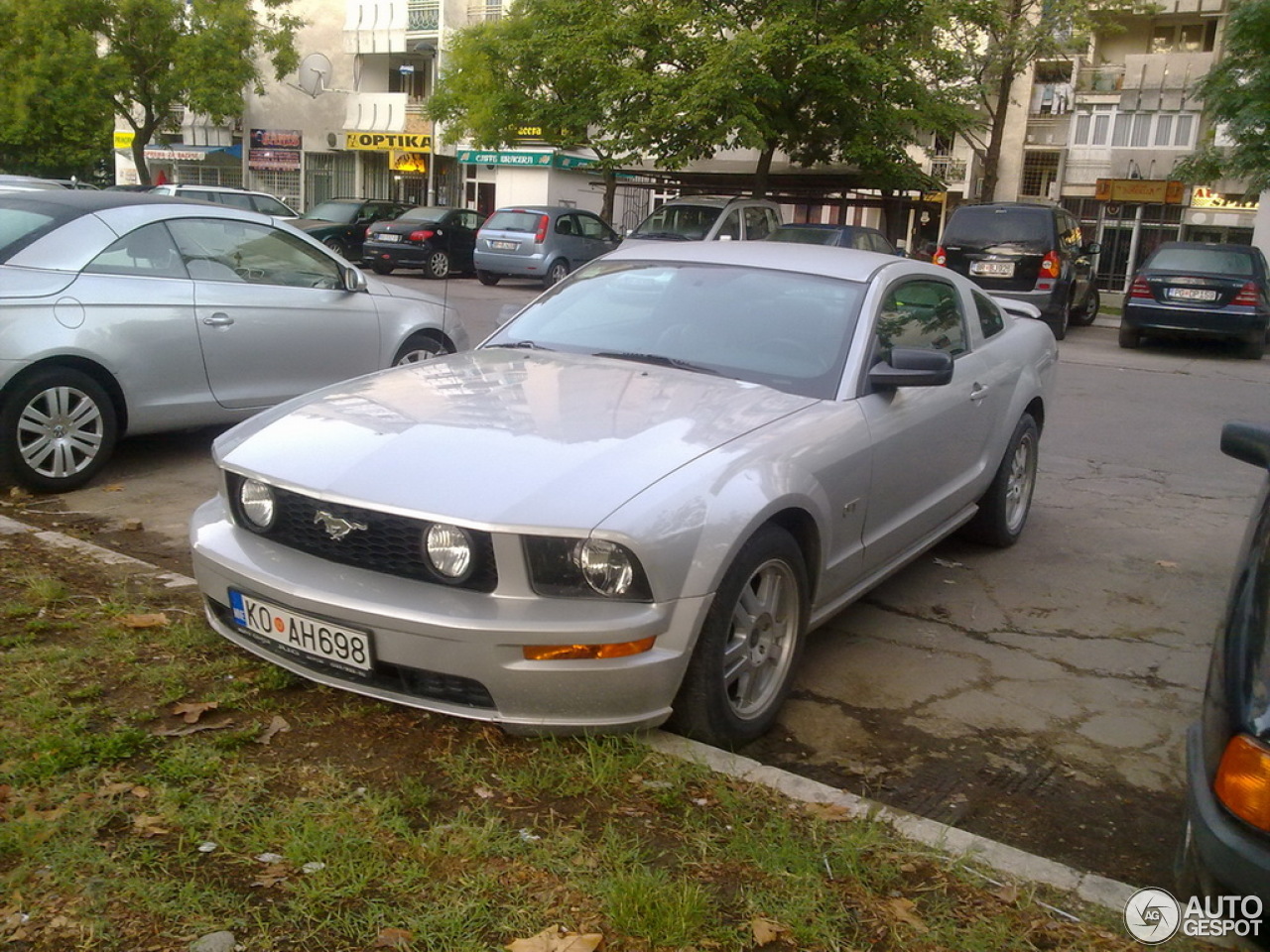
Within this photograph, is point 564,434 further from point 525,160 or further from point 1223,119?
point 525,160

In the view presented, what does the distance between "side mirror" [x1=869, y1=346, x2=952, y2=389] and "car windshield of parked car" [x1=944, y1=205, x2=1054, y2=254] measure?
43.2 feet

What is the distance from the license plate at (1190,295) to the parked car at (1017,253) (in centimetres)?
142

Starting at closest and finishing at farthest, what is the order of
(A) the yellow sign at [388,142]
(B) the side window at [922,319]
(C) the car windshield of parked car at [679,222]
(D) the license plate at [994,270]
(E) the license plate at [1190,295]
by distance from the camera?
(B) the side window at [922,319] → (E) the license plate at [1190,295] → (D) the license plate at [994,270] → (C) the car windshield of parked car at [679,222] → (A) the yellow sign at [388,142]

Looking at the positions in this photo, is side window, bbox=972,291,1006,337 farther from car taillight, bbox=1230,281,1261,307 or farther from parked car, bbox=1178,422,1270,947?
car taillight, bbox=1230,281,1261,307

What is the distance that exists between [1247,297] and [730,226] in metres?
7.52

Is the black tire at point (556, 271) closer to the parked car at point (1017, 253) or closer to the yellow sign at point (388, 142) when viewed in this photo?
the parked car at point (1017, 253)

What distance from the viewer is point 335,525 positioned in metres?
3.42

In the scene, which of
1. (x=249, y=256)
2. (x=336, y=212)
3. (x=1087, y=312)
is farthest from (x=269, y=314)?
(x=336, y=212)

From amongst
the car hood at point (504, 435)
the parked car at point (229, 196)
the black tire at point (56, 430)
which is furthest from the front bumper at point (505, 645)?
the parked car at point (229, 196)

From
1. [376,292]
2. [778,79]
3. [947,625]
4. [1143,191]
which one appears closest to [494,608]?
[947,625]

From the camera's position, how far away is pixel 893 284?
4891mm

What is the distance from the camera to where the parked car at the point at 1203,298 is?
15672 mm

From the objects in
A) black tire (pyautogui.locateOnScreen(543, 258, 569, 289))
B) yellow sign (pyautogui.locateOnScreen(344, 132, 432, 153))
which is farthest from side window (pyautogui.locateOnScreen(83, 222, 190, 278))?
yellow sign (pyautogui.locateOnScreen(344, 132, 432, 153))

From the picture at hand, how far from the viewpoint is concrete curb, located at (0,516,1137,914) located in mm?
2873
